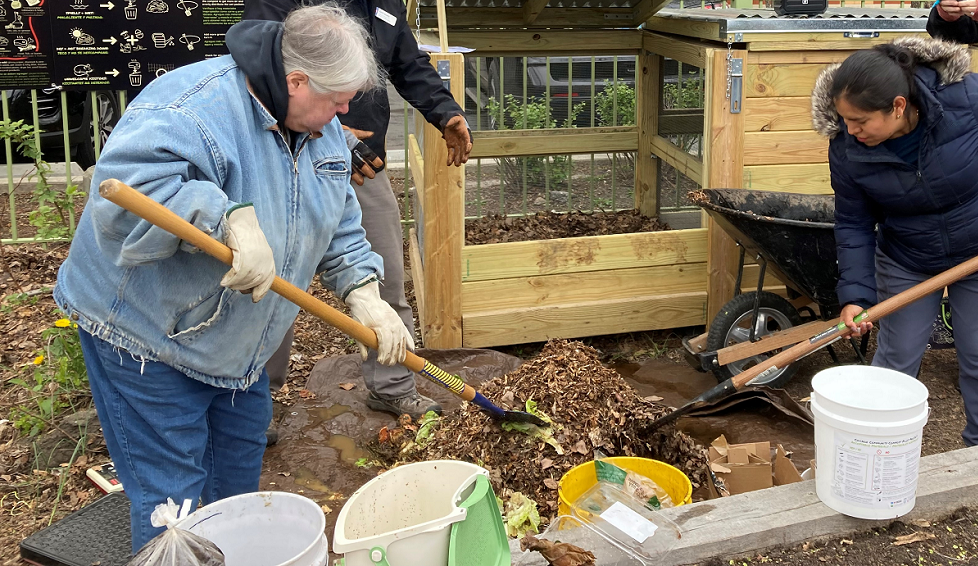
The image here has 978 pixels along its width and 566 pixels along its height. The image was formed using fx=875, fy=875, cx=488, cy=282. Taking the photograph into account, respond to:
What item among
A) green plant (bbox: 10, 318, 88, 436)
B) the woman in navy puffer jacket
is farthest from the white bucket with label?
green plant (bbox: 10, 318, 88, 436)

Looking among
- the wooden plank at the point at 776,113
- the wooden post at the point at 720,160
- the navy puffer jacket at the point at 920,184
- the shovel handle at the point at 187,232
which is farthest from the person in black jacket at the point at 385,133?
the wooden plank at the point at 776,113

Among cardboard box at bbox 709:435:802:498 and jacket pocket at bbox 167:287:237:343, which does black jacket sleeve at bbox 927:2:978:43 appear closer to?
cardboard box at bbox 709:435:802:498

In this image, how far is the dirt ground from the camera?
2.65 metres

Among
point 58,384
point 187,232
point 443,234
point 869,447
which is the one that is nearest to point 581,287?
point 443,234

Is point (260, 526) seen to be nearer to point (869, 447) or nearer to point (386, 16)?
point (869, 447)

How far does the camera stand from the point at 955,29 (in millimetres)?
4324

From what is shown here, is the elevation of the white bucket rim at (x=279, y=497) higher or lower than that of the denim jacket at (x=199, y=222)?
lower

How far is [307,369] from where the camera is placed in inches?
192

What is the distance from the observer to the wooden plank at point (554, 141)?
6184 mm

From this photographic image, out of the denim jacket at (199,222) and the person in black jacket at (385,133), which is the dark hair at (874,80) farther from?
the denim jacket at (199,222)

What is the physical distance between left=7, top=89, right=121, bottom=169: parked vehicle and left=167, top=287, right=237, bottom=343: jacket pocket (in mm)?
5926

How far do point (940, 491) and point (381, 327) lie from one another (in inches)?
73.1

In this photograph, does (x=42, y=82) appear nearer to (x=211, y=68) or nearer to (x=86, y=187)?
(x=86, y=187)

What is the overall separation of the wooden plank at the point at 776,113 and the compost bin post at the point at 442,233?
1.58 meters
